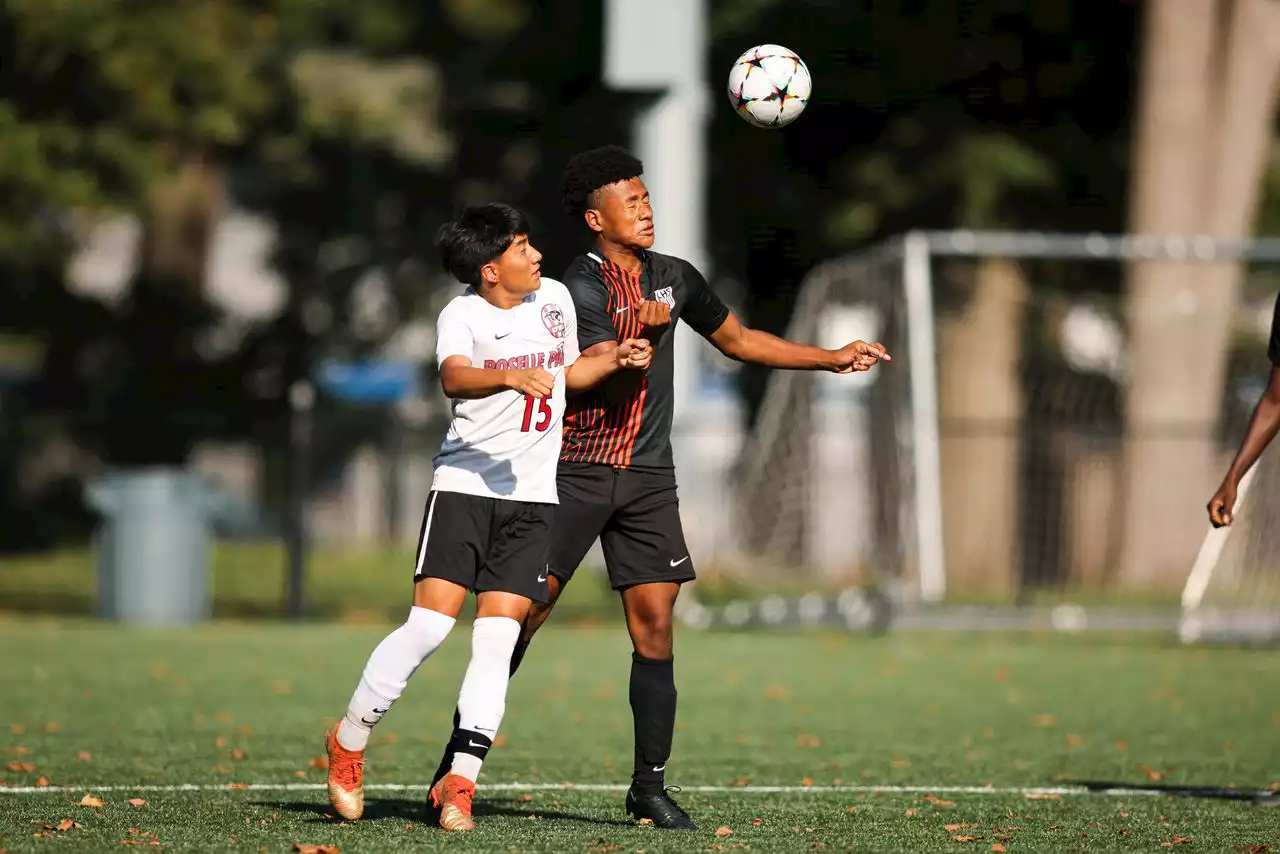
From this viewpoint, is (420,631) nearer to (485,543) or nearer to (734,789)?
(485,543)

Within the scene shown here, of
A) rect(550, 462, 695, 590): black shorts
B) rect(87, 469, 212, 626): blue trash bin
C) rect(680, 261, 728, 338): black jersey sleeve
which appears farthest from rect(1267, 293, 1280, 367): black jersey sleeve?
rect(87, 469, 212, 626): blue trash bin

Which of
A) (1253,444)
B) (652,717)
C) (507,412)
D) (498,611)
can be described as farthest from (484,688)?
(1253,444)

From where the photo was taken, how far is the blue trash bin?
61.8 feet

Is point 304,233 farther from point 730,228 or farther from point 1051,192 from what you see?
point 1051,192

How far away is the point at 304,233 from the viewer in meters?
34.0

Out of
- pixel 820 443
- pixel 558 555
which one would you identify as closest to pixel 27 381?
pixel 820 443

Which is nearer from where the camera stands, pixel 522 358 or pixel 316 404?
pixel 522 358

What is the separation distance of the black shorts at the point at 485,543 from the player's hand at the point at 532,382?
1.83 feet

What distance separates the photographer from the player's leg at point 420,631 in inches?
288

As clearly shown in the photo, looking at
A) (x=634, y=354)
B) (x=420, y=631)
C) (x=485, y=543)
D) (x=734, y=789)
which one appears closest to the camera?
(x=634, y=354)

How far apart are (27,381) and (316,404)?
35.8ft

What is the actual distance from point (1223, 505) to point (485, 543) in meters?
2.98

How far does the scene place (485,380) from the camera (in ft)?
23.2

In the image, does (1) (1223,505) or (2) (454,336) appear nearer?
(2) (454,336)
